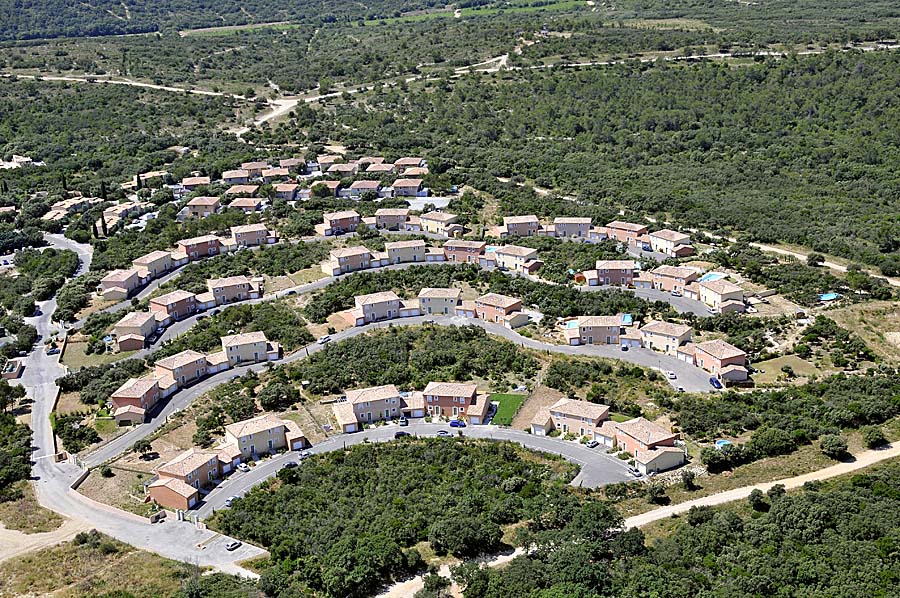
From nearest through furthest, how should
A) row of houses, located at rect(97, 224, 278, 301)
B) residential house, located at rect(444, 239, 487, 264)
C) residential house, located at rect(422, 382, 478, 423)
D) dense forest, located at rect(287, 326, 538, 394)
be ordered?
residential house, located at rect(422, 382, 478, 423) → dense forest, located at rect(287, 326, 538, 394) → row of houses, located at rect(97, 224, 278, 301) → residential house, located at rect(444, 239, 487, 264)

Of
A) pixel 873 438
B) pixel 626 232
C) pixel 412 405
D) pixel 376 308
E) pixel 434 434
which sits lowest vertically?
pixel 434 434

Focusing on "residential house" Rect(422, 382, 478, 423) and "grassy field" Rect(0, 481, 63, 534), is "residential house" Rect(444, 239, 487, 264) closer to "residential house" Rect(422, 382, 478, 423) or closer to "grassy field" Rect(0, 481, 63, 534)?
"residential house" Rect(422, 382, 478, 423)

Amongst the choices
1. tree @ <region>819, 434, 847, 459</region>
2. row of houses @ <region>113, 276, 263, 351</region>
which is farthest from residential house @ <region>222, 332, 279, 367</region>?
A: tree @ <region>819, 434, 847, 459</region>

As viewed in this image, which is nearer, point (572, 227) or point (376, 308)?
point (376, 308)

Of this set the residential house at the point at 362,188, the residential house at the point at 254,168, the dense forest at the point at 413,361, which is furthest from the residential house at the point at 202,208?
the dense forest at the point at 413,361

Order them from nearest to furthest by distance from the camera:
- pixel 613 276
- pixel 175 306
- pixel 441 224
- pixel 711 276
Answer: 1. pixel 175 306
2. pixel 711 276
3. pixel 613 276
4. pixel 441 224

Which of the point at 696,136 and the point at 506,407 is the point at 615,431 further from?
the point at 696,136

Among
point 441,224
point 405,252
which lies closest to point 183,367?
point 405,252
